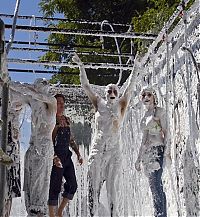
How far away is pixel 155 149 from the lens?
4980mm

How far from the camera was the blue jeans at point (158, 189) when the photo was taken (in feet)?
16.3

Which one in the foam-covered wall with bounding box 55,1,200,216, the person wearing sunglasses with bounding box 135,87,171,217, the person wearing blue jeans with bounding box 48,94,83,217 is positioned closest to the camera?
the foam-covered wall with bounding box 55,1,200,216

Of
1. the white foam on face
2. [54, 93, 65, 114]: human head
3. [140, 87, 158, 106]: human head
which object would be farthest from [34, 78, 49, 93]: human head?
the white foam on face

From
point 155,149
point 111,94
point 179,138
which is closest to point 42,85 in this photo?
point 111,94

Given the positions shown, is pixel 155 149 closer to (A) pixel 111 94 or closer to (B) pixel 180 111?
(B) pixel 180 111

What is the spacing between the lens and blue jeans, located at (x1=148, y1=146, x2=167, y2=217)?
4980 millimetres

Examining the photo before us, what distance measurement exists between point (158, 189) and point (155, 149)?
0.39m

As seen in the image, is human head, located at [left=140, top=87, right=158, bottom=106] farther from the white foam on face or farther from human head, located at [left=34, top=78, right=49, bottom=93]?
human head, located at [left=34, top=78, right=49, bottom=93]

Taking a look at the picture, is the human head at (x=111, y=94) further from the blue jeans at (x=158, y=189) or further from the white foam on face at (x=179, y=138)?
the blue jeans at (x=158, y=189)

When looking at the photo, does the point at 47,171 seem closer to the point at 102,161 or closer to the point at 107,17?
the point at 102,161

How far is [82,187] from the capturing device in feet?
30.2

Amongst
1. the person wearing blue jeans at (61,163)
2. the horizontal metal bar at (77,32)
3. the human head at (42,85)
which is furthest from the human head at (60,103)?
the horizontal metal bar at (77,32)

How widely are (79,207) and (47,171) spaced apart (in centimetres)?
403

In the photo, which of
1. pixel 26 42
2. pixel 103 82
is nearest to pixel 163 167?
pixel 26 42
